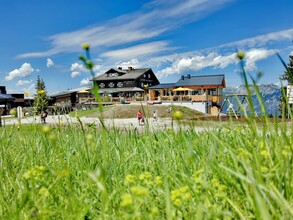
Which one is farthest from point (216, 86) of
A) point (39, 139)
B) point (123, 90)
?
point (39, 139)

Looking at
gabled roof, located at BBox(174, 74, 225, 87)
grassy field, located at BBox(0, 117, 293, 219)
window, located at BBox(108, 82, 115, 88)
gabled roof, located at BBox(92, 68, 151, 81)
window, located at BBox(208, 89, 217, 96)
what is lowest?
grassy field, located at BBox(0, 117, 293, 219)

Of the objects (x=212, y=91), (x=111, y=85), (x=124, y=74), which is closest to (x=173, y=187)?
(x=212, y=91)

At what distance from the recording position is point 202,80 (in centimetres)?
5394

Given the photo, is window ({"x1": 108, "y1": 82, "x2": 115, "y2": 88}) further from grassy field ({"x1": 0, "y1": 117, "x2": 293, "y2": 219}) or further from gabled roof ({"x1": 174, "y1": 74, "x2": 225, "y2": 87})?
grassy field ({"x1": 0, "y1": 117, "x2": 293, "y2": 219})

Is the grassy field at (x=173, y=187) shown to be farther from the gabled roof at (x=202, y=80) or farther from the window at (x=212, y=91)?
the gabled roof at (x=202, y=80)

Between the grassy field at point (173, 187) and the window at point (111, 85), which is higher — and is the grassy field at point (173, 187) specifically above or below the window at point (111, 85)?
below

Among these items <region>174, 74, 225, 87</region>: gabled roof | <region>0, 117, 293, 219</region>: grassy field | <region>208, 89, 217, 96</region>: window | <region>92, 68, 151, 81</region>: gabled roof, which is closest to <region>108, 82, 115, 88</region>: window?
<region>92, 68, 151, 81</region>: gabled roof

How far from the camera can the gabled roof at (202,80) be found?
169ft

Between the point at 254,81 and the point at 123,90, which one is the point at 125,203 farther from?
the point at 123,90

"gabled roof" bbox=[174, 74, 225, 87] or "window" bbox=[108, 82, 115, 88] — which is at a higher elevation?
"window" bbox=[108, 82, 115, 88]

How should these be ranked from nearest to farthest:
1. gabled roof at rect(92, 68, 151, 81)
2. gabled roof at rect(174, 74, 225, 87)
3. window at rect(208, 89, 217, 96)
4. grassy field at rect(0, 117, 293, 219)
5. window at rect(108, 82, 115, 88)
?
1. grassy field at rect(0, 117, 293, 219)
2. window at rect(208, 89, 217, 96)
3. gabled roof at rect(174, 74, 225, 87)
4. gabled roof at rect(92, 68, 151, 81)
5. window at rect(108, 82, 115, 88)

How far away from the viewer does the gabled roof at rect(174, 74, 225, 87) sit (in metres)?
51.7

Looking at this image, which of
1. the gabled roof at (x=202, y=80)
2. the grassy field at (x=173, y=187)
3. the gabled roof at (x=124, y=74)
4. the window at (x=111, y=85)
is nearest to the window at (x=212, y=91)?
the gabled roof at (x=202, y=80)

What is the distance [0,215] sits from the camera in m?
1.45
